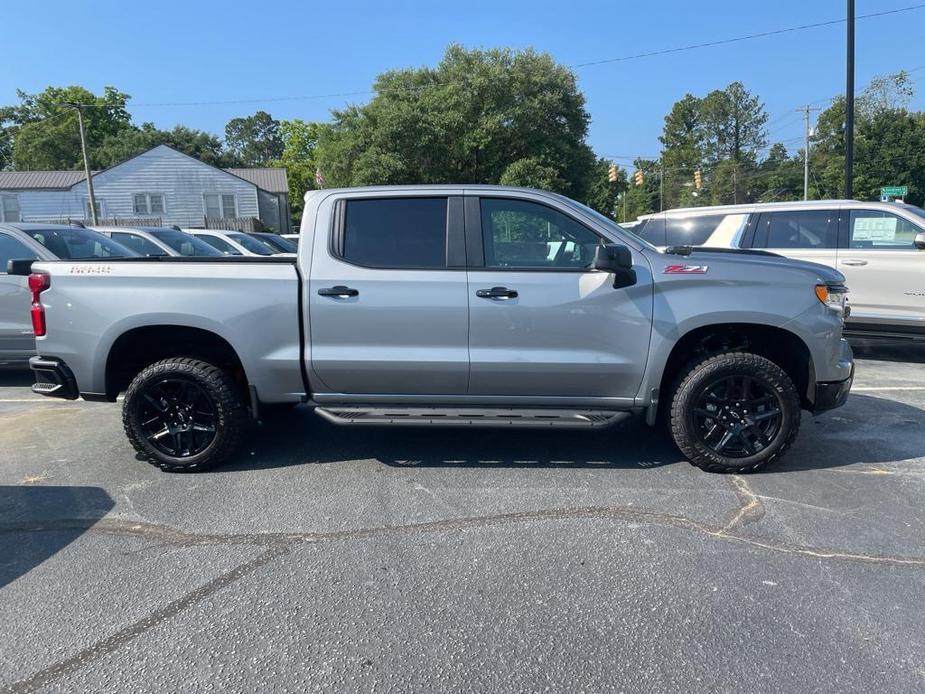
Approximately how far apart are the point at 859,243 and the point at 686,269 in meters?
5.24

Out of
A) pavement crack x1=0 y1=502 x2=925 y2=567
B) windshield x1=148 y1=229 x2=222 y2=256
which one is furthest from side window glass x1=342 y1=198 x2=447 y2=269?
windshield x1=148 y1=229 x2=222 y2=256

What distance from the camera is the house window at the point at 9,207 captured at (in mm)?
39094

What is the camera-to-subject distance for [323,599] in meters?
3.05

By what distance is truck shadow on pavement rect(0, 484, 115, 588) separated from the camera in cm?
348

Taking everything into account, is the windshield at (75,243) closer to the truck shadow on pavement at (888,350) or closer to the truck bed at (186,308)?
the truck bed at (186,308)

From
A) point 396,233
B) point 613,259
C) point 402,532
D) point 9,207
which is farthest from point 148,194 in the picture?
point 402,532

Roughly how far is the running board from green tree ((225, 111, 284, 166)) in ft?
419

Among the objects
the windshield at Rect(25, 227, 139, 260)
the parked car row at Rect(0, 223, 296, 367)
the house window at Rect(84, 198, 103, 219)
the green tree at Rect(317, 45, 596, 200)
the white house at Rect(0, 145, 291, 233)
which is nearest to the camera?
the parked car row at Rect(0, 223, 296, 367)

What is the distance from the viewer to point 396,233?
4.55 metres

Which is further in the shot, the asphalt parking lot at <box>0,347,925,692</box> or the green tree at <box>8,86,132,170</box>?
the green tree at <box>8,86,132,170</box>

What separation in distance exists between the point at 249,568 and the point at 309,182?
67026mm

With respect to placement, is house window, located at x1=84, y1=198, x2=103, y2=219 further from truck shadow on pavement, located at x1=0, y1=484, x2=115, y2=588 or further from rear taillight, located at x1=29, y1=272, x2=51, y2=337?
truck shadow on pavement, located at x1=0, y1=484, x2=115, y2=588

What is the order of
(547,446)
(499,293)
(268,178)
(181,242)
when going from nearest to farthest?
1. (499,293)
2. (547,446)
3. (181,242)
4. (268,178)

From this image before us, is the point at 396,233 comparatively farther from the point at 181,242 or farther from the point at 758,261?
the point at 181,242
